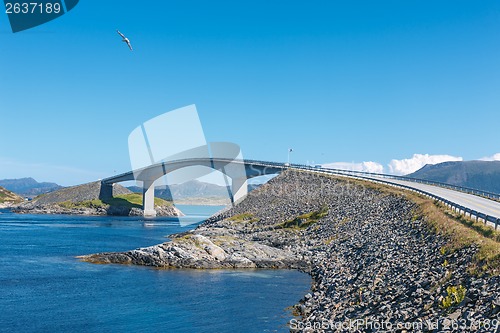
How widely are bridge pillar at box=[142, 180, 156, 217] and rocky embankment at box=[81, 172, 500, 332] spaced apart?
231 ft

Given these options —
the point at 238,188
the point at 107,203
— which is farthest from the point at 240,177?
the point at 107,203

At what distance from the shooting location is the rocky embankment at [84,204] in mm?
171500

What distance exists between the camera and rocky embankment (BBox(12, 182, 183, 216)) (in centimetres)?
17150

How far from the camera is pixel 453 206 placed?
45.1 meters

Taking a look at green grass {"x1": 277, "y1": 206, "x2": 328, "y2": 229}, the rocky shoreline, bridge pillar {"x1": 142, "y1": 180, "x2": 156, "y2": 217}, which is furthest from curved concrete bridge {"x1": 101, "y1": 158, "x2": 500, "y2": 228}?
green grass {"x1": 277, "y1": 206, "x2": 328, "y2": 229}

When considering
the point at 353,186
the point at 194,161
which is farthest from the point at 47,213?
the point at 353,186

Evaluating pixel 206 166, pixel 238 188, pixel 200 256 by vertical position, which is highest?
pixel 206 166

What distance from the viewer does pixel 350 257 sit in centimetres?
4431

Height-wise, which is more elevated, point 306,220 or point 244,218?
point 306,220

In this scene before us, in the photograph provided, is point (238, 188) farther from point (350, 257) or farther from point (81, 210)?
point (350, 257)

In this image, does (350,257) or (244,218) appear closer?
(350,257)

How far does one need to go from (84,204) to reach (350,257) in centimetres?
14894

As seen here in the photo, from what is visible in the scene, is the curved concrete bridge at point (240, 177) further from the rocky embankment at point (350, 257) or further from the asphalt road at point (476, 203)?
the rocky embankment at point (350, 257)

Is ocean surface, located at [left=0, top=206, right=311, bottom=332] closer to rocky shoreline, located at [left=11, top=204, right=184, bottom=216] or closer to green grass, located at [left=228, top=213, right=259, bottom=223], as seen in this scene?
green grass, located at [left=228, top=213, right=259, bottom=223]
